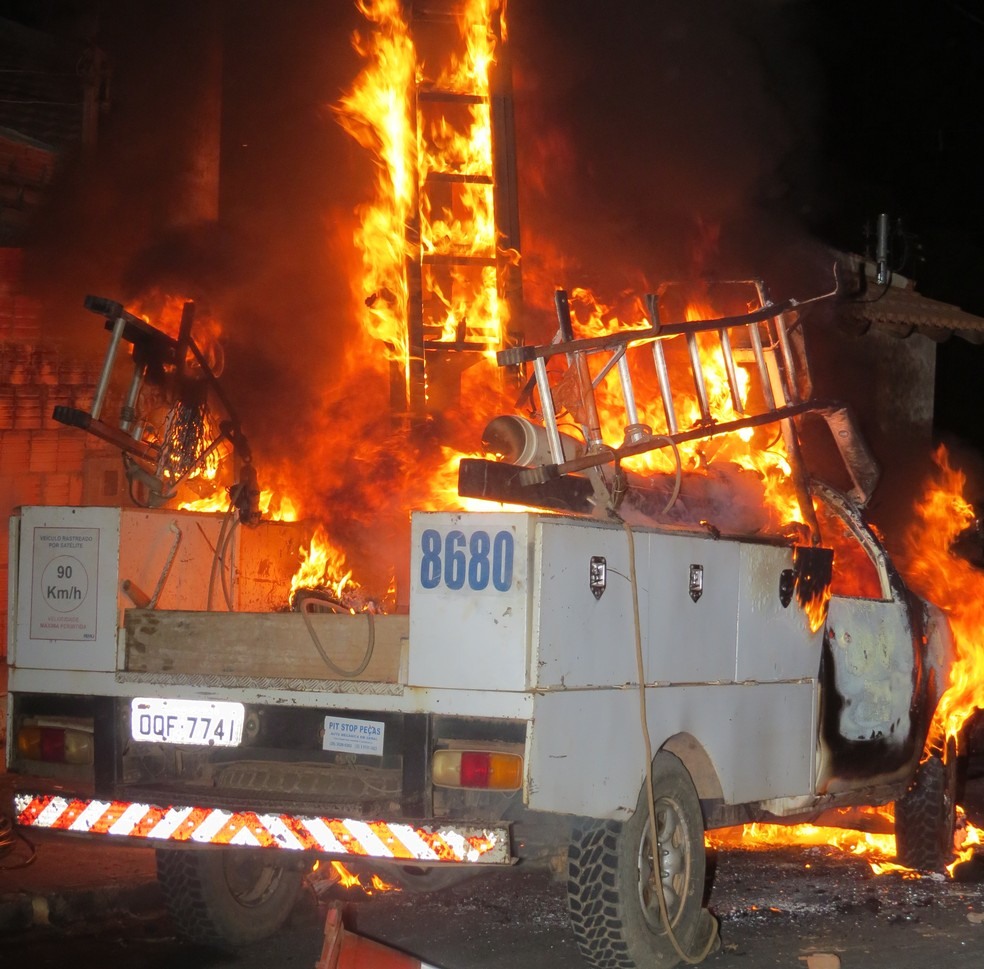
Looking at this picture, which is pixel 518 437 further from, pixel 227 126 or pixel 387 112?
pixel 227 126

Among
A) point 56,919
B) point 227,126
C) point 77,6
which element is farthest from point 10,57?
point 56,919

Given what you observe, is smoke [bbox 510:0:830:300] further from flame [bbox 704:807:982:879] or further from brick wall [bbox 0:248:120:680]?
flame [bbox 704:807:982:879]

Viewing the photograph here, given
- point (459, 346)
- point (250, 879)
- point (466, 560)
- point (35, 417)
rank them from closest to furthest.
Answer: point (466, 560) → point (250, 879) → point (459, 346) → point (35, 417)

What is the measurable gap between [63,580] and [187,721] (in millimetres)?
812

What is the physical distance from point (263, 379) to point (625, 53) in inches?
217

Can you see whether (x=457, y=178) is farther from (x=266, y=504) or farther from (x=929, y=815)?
(x=929, y=815)

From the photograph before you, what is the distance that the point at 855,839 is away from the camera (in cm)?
816

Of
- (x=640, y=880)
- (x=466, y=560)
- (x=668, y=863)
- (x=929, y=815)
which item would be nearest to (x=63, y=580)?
(x=466, y=560)

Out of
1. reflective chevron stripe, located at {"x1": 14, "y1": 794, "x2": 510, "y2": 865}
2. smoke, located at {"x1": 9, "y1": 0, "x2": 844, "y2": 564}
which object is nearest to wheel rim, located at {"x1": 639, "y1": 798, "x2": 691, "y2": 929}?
reflective chevron stripe, located at {"x1": 14, "y1": 794, "x2": 510, "y2": 865}

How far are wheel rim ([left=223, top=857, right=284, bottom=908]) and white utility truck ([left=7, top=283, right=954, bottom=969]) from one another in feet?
0.05

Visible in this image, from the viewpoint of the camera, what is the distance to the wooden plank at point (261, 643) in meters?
4.90

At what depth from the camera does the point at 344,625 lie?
5.00m

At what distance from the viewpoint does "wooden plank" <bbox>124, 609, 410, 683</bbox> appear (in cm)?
490

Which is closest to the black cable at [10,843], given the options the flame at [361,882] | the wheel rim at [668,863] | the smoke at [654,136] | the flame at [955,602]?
the flame at [361,882]
